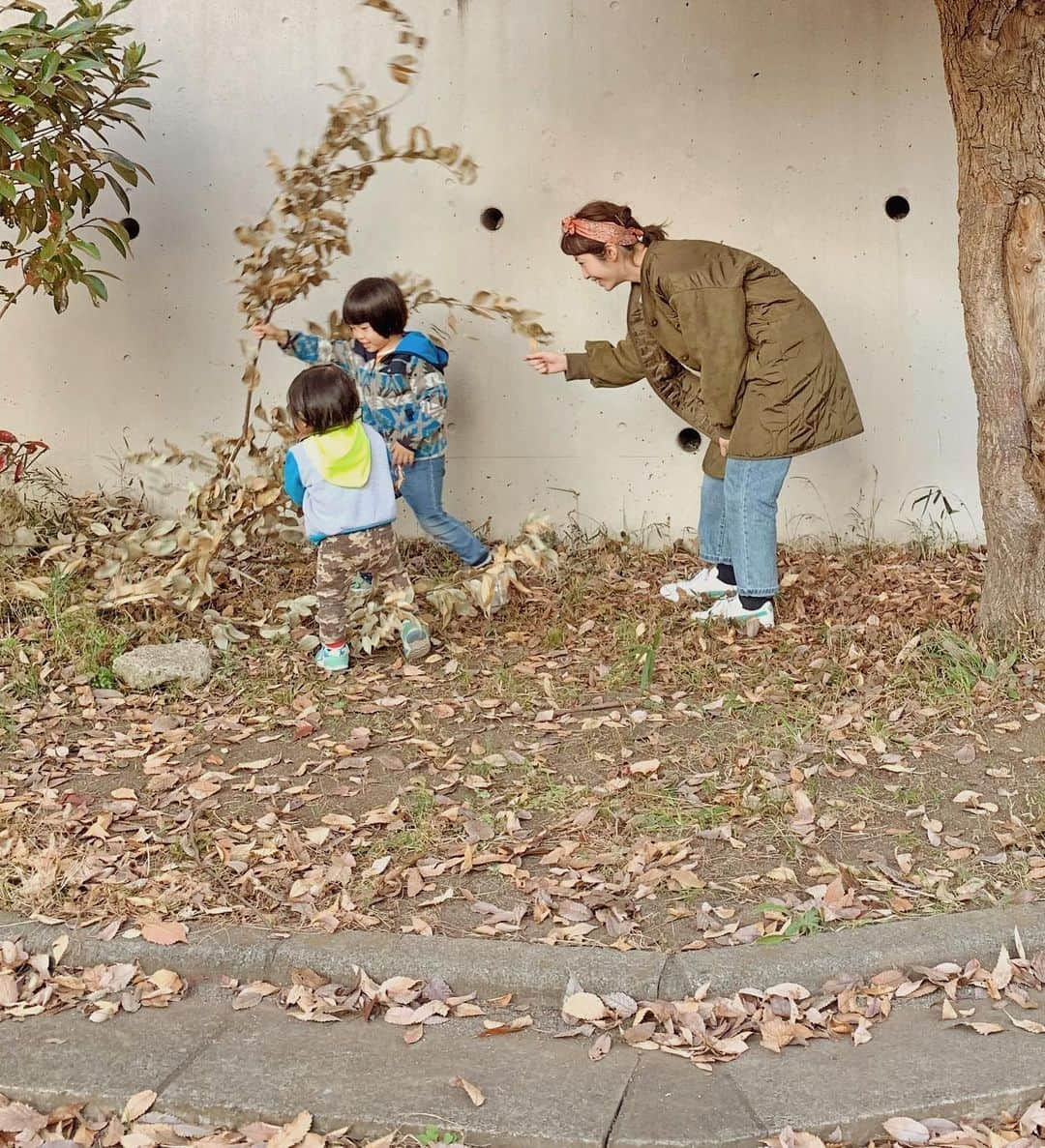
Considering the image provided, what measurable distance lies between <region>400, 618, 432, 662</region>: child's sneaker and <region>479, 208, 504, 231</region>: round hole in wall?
2.16m

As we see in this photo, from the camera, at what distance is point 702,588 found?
5.59m

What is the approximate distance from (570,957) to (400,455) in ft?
9.65

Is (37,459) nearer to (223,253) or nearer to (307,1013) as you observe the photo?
(223,253)

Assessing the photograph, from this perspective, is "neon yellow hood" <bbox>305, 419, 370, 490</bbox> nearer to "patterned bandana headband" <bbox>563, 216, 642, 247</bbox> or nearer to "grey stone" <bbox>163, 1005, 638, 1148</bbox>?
"patterned bandana headband" <bbox>563, 216, 642, 247</bbox>

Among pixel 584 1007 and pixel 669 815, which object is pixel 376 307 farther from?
pixel 584 1007

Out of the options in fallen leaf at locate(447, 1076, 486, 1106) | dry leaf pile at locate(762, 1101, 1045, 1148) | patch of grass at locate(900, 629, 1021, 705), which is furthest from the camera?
patch of grass at locate(900, 629, 1021, 705)

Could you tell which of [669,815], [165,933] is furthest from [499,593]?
[165,933]

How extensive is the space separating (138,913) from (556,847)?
3.63ft

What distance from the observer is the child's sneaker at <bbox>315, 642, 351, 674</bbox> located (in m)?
5.07

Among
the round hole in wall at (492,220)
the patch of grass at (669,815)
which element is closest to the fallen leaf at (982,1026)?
the patch of grass at (669,815)

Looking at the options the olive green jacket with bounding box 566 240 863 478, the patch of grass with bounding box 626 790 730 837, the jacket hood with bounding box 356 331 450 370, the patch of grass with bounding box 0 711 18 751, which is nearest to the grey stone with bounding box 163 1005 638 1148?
the patch of grass with bounding box 626 790 730 837

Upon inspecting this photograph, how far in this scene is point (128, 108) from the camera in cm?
652

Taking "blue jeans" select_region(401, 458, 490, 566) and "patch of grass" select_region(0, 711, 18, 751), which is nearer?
"patch of grass" select_region(0, 711, 18, 751)

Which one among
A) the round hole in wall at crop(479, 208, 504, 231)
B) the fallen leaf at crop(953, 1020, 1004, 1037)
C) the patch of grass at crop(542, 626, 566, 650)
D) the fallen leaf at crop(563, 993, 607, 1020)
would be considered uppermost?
the round hole in wall at crop(479, 208, 504, 231)
